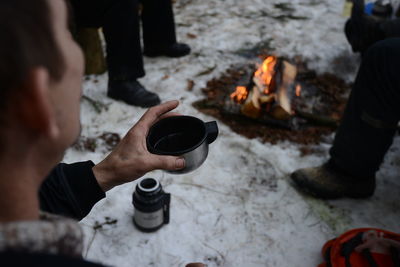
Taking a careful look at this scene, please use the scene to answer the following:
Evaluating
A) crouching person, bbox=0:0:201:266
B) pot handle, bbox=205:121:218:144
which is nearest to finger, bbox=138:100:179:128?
pot handle, bbox=205:121:218:144

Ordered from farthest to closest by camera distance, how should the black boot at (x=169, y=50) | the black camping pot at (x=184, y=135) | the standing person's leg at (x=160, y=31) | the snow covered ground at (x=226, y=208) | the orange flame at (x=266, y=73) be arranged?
the black boot at (x=169, y=50), the standing person's leg at (x=160, y=31), the orange flame at (x=266, y=73), the snow covered ground at (x=226, y=208), the black camping pot at (x=184, y=135)

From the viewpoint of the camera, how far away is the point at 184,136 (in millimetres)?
1990

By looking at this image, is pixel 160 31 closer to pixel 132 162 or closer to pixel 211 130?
pixel 211 130

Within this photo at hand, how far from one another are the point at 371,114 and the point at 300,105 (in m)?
1.39

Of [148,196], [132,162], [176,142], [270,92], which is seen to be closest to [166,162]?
[132,162]

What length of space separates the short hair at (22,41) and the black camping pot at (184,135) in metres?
1.09

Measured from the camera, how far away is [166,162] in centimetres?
171

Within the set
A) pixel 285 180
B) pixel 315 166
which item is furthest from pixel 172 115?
pixel 315 166

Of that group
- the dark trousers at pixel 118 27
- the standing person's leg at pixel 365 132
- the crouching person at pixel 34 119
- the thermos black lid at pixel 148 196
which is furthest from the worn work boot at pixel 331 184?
the crouching person at pixel 34 119

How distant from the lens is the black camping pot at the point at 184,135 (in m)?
1.89

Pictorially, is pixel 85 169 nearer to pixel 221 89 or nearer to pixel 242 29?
pixel 221 89

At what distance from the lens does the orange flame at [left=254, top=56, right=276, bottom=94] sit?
3701 mm

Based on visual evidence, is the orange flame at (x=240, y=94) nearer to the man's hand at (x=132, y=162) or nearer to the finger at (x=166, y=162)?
the man's hand at (x=132, y=162)

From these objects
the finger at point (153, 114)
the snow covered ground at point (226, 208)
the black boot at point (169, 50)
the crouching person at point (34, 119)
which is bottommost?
the snow covered ground at point (226, 208)
